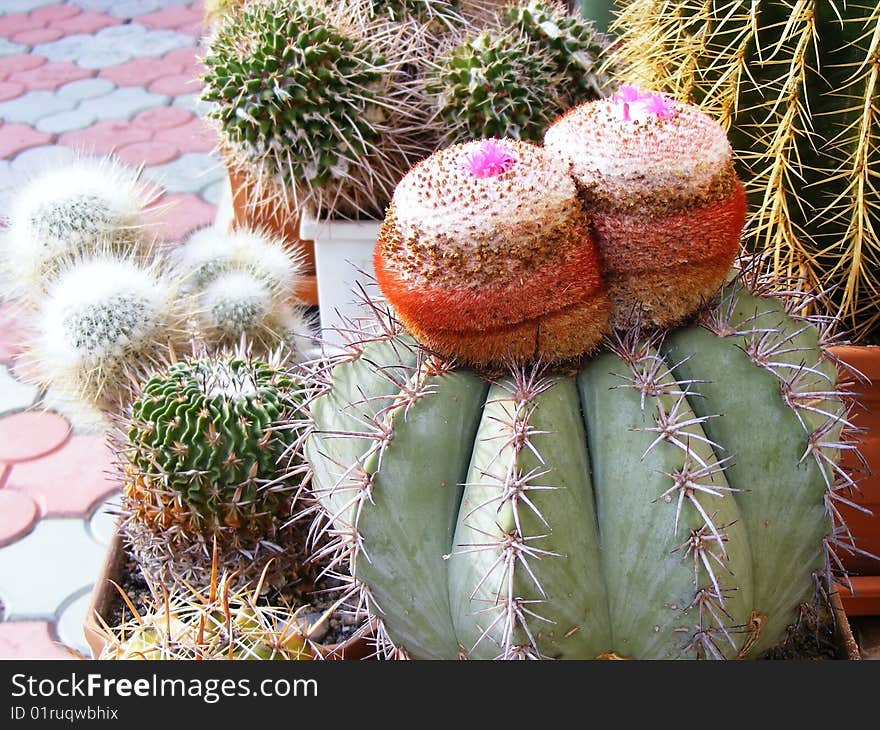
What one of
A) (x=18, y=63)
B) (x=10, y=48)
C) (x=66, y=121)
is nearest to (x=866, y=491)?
(x=66, y=121)

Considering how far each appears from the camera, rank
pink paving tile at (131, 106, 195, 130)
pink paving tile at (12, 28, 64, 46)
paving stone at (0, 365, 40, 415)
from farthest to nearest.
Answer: pink paving tile at (12, 28, 64, 46)
pink paving tile at (131, 106, 195, 130)
paving stone at (0, 365, 40, 415)

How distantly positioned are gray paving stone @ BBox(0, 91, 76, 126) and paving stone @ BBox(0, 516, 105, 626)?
1.74 meters

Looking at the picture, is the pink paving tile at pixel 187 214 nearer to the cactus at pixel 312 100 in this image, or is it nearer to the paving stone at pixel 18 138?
the paving stone at pixel 18 138

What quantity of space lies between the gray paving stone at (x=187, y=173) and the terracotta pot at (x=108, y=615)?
1.62 m

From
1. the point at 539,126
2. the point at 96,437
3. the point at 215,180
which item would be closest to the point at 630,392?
the point at 539,126

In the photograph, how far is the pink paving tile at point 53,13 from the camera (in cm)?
363

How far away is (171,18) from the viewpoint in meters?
3.69

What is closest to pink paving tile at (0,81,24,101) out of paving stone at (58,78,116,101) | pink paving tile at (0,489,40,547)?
paving stone at (58,78,116,101)

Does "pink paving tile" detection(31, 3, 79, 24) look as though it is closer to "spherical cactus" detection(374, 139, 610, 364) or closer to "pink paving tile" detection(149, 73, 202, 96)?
"pink paving tile" detection(149, 73, 202, 96)

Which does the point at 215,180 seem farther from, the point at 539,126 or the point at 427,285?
the point at 427,285

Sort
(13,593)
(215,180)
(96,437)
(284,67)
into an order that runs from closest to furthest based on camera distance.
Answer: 1. (284,67)
2. (13,593)
3. (96,437)
4. (215,180)

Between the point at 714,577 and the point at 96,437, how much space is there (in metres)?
1.40

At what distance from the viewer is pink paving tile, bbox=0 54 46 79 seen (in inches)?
125

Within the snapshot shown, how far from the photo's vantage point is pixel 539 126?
1283 mm
